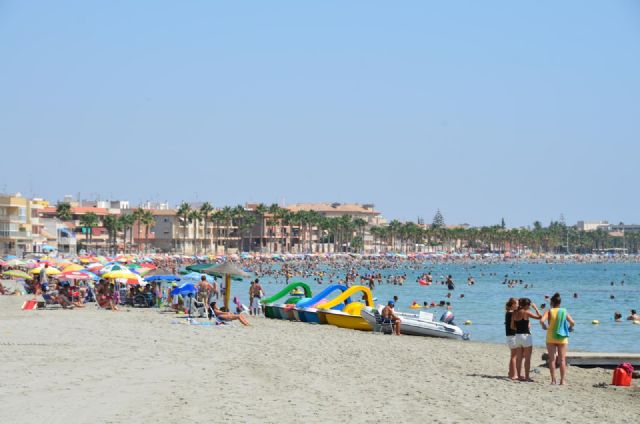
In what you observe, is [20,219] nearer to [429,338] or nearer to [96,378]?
[429,338]

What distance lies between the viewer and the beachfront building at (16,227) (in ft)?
266

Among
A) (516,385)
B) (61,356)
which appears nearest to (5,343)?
(61,356)

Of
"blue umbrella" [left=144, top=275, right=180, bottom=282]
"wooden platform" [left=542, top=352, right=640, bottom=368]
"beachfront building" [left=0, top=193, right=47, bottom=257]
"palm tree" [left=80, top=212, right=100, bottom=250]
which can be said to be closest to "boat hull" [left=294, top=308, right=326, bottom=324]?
"blue umbrella" [left=144, top=275, right=180, bottom=282]

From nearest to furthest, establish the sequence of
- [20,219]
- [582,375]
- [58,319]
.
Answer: [582,375] → [58,319] → [20,219]

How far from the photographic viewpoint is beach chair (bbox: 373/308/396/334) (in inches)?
1024

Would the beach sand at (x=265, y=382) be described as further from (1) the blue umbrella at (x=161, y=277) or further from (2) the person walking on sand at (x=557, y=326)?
(1) the blue umbrella at (x=161, y=277)

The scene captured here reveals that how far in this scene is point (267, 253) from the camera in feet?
512

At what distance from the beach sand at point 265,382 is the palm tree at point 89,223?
110994mm

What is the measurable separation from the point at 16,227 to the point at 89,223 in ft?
159

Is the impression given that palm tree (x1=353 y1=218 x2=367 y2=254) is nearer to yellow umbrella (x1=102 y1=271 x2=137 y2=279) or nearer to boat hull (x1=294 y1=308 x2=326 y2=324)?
yellow umbrella (x1=102 y1=271 x2=137 y2=279)

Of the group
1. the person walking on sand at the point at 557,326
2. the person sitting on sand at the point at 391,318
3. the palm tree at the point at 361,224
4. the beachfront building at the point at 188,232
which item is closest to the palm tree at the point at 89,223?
the beachfront building at the point at 188,232

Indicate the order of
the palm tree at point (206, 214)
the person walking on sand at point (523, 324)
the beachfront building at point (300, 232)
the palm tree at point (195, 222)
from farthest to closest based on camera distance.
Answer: the beachfront building at point (300, 232) → the palm tree at point (206, 214) → the palm tree at point (195, 222) → the person walking on sand at point (523, 324)

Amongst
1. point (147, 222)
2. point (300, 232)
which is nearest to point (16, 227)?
point (147, 222)

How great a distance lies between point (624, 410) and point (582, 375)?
4.17 m
